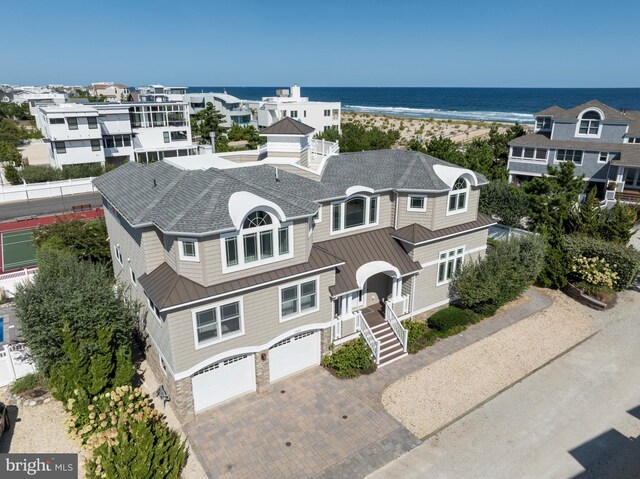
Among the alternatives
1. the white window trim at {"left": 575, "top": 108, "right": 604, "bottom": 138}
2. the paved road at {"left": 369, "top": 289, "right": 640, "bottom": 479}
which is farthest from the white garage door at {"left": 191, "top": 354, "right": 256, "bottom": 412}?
the white window trim at {"left": 575, "top": 108, "right": 604, "bottom": 138}

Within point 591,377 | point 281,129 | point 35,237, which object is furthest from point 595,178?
point 35,237

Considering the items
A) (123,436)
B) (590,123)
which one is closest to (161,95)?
(590,123)

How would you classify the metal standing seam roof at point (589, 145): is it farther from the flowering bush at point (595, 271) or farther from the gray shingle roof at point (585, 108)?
the flowering bush at point (595, 271)

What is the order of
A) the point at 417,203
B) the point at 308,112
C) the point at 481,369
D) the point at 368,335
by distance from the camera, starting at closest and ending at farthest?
1. the point at 481,369
2. the point at 368,335
3. the point at 417,203
4. the point at 308,112

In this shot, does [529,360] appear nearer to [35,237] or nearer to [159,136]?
[35,237]

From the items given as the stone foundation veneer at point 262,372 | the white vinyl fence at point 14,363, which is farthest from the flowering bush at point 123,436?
the white vinyl fence at point 14,363

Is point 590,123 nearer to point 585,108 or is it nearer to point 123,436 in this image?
point 585,108
